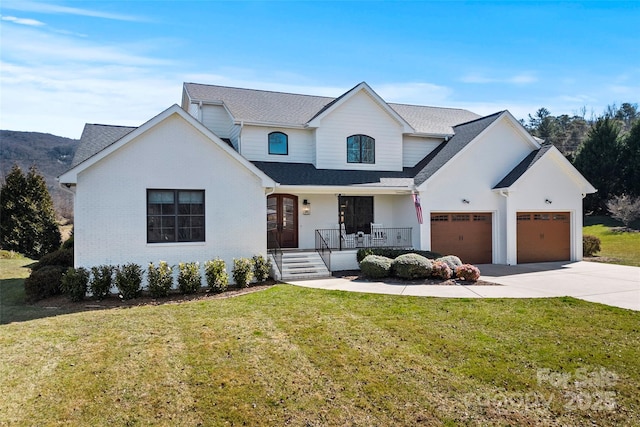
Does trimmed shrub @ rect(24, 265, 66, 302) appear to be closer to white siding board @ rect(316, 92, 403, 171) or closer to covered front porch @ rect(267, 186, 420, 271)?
covered front porch @ rect(267, 186, 420, 271)

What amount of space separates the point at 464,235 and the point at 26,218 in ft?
75.9

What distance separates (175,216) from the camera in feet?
43.0

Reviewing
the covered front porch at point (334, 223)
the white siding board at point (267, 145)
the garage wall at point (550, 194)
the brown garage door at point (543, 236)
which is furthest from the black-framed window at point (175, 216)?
the brown garage door at point (543, 236)

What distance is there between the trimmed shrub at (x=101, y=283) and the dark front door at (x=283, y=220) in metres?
6.77

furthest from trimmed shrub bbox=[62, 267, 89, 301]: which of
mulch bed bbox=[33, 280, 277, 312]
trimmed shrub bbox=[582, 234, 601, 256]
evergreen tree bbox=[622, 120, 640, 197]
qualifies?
evergreen tree bbox=[622, 120, 640, 197]

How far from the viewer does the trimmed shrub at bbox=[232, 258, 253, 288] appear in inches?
495

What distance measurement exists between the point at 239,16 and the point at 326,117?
21.7 feet

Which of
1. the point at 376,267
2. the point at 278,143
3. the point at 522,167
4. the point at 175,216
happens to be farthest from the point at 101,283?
the point at 522,167

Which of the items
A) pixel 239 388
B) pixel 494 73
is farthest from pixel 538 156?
pixel 239 388

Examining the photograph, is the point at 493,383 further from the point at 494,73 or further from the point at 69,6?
the point at 494,73

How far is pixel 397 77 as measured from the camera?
18.1 metres

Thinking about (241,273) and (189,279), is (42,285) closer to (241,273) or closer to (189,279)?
(189,279)

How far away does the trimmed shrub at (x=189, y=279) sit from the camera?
11.8 meters

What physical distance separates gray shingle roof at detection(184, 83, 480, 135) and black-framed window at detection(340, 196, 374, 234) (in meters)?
3.99
